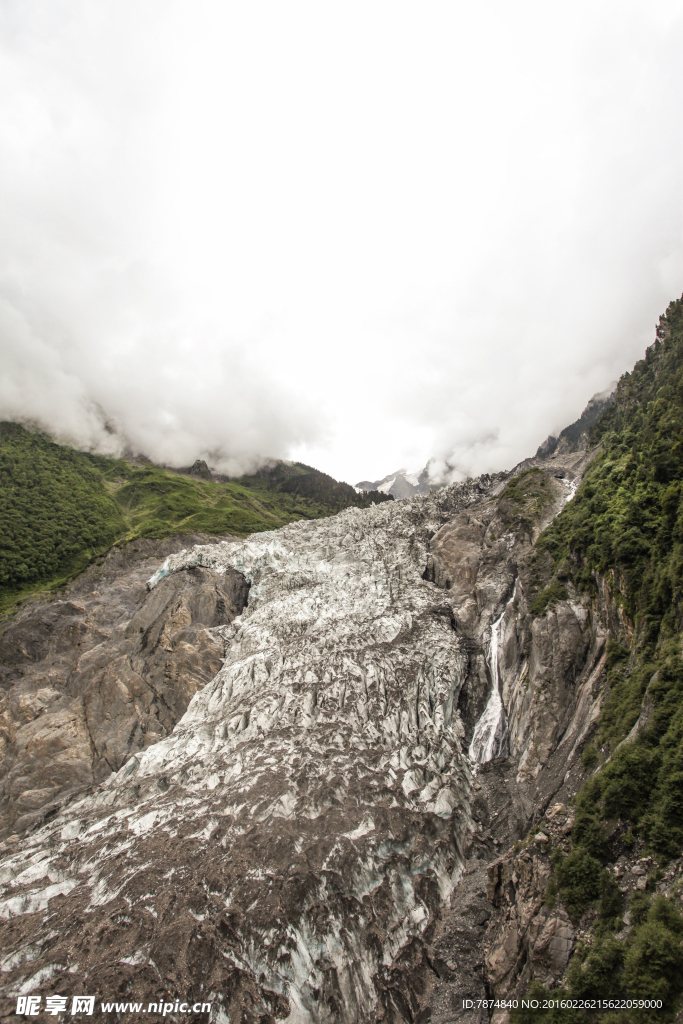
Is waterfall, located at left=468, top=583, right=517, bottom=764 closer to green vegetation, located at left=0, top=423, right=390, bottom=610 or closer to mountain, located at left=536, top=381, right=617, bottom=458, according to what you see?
green vegetation, located at left=0, top=423, right=390, bottom=610

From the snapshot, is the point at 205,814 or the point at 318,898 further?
the point at 205,814

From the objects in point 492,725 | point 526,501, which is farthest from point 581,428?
point 492,725

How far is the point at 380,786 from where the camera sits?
32.7m

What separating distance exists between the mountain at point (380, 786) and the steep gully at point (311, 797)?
0.55 ft

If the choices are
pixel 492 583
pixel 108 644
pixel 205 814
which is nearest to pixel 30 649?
pixel 108 644

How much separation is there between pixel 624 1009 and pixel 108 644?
178 feet

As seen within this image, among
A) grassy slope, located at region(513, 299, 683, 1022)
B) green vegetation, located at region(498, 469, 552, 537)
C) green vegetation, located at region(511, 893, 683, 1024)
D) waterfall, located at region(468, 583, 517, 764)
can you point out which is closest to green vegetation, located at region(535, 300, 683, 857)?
grassy slope, located at region(513, 299, 683, 1022)

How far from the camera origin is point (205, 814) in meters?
31.8

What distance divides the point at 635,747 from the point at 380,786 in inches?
782

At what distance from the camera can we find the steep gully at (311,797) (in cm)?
2377

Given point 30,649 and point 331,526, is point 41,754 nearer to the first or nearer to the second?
point 30,649

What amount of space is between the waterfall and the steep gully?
0.72ft

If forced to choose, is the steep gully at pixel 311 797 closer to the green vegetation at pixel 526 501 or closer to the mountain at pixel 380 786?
the mountain at pixel 380 786

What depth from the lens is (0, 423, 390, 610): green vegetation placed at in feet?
243
